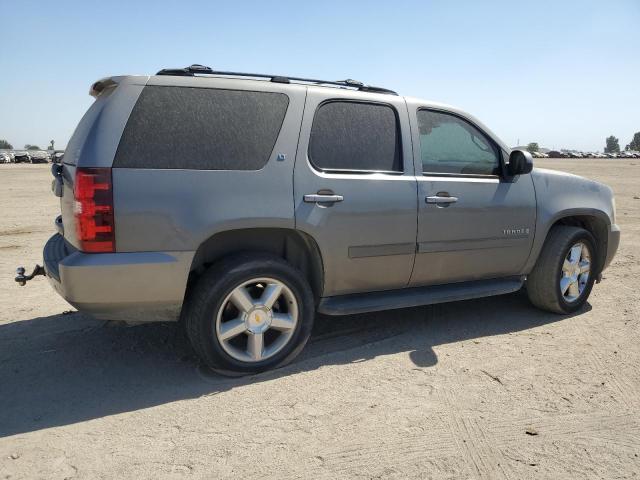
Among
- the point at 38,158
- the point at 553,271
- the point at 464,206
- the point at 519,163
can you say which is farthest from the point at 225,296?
the point at 38,158

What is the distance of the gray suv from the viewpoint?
120 inches

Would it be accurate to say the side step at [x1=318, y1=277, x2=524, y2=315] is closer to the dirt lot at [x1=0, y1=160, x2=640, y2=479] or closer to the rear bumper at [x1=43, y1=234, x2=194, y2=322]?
the dirt lot at [x1=0, y1=160, x2=640, y2=479]

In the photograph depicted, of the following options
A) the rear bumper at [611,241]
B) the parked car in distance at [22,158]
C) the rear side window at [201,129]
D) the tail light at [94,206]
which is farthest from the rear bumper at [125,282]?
the parked car in distance at [22,158]

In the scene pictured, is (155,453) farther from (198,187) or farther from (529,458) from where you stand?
(529,458)

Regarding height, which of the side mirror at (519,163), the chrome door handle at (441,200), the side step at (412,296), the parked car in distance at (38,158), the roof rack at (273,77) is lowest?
the parked car in distance at (38,158)

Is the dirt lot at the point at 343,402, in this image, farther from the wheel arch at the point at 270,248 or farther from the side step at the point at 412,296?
the wheel arch at the point at 270,248

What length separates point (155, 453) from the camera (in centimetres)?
259

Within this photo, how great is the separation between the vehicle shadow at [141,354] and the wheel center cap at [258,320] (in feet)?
1.05

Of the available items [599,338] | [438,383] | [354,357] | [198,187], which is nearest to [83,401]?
[198,187]

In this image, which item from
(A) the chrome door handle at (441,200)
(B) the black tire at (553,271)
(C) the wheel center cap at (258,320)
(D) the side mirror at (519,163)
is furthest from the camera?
(B) the black tire at (553,271)

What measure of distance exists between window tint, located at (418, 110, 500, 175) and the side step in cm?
94

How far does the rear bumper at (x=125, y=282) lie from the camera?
9.79 feet

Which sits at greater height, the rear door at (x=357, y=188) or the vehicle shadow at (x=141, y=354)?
the rear door at (x=357, y=188)

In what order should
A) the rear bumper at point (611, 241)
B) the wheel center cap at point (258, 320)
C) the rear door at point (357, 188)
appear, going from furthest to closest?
the rear bumper at point (611, 241)
the rear door at point (357, 188)
the wheel center cap at point (258, 320)
